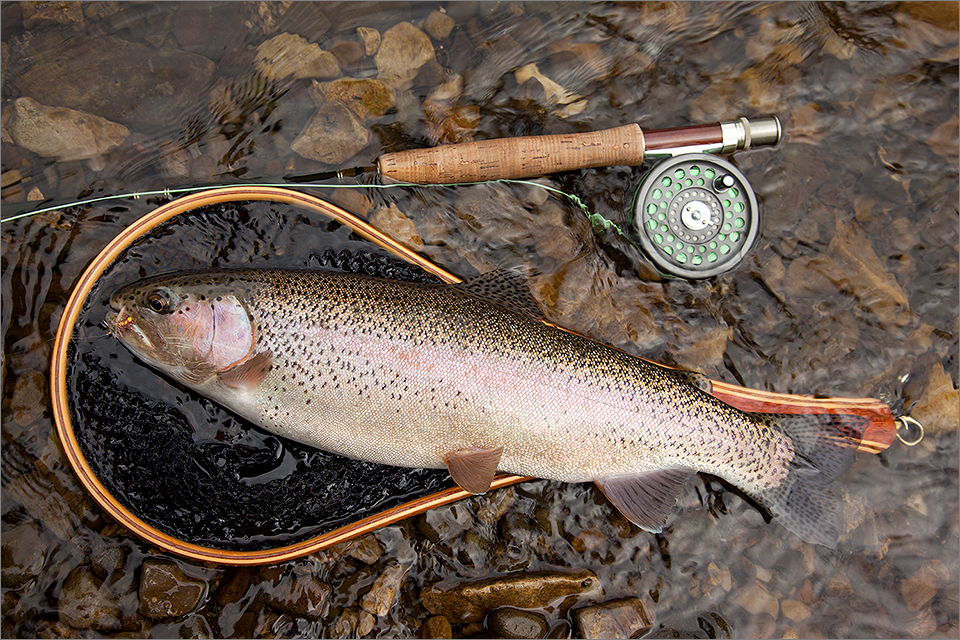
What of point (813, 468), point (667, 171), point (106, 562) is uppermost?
point (667, 171)

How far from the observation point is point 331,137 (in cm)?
232

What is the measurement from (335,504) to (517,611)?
0.94 meters

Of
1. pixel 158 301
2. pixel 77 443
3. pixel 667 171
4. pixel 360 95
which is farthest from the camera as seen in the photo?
pixel 360 95

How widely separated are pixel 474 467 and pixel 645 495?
0.77 metres

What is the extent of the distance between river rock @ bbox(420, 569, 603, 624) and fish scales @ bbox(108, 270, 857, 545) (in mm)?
521

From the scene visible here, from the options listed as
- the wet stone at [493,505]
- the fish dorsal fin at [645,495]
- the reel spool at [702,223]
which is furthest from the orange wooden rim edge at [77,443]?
the reel spool at [702,223]

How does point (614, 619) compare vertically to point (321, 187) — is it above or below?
below

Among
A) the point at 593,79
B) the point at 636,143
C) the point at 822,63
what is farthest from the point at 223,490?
the point at 822,63

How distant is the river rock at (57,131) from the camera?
87.2 inches

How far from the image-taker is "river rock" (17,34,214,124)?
2.24 m

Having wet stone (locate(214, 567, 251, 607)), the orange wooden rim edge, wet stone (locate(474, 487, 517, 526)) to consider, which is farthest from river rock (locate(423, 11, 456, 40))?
wet stone (locate(214, 567, 251, 607))

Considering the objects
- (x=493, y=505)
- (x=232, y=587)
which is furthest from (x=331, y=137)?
(x=232, y=587)

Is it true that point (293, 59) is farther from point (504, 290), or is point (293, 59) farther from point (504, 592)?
point (504, 592)

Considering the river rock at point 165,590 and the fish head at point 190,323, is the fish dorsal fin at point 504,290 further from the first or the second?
the river rock at point 165,590
